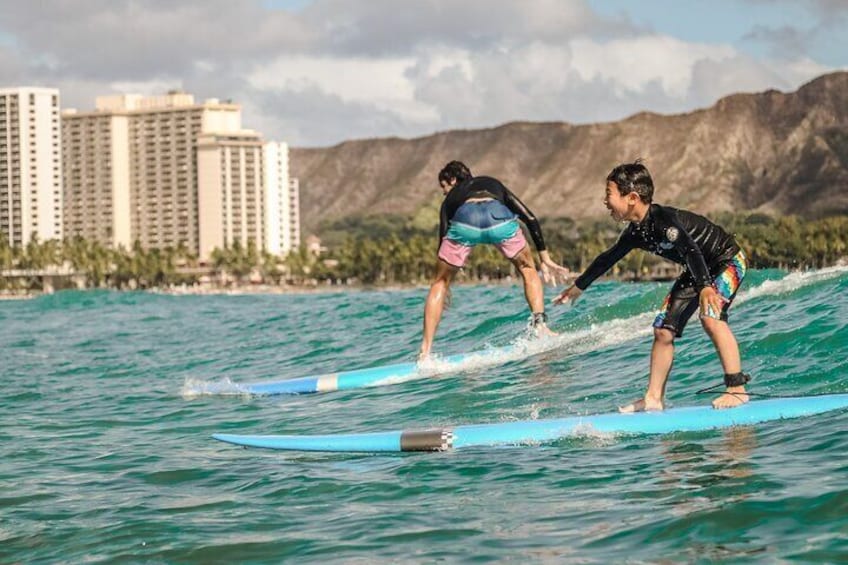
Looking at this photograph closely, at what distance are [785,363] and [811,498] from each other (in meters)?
5.30

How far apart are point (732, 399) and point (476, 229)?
228 inches

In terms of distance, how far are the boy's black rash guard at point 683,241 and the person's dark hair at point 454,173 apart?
16.1 ft

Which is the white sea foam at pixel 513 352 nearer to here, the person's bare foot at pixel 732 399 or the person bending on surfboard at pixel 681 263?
the person bending on surfboard at pixel 681 263

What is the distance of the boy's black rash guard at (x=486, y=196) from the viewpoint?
50.4ft

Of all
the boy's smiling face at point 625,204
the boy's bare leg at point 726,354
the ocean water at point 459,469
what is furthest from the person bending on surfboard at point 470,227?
the boy's bare leg at point 726,354

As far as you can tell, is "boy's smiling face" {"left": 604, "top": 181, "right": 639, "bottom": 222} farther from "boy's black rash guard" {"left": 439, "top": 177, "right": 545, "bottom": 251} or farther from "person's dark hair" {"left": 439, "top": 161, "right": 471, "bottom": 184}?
"person's dark hair" {"left": 439, "top": 161, "right": 471, "bottom": 184}

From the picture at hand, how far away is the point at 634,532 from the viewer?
733 cm

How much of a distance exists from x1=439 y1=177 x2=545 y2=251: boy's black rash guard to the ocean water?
5.25 feet

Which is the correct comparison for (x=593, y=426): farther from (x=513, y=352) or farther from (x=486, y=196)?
(x=486, y=196)

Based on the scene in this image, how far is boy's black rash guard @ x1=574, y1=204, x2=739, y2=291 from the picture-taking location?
33.2ft

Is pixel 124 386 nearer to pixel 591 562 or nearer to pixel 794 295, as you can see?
pixel 794 295

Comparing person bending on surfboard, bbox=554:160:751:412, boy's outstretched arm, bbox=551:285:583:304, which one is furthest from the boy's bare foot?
person bending on surfboard, bbox=554:160:751:412

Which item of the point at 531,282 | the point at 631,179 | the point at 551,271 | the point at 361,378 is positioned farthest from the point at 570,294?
the point at 361,378

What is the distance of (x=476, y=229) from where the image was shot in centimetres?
1548
